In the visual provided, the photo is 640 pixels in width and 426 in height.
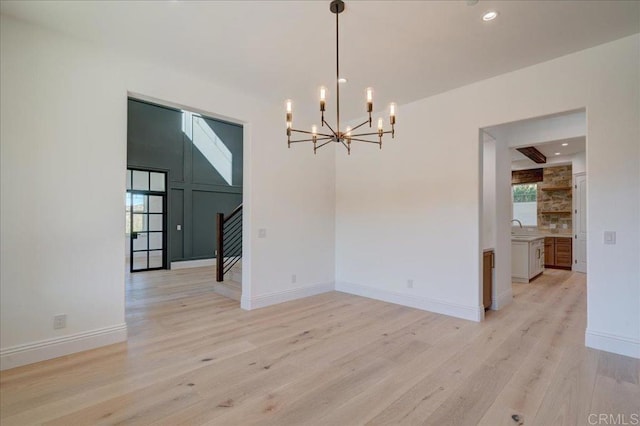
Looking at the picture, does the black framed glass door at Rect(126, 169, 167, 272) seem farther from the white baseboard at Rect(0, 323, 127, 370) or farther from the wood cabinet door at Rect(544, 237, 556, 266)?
the wood cabinet door at Rect(544, 237, 556, 266)

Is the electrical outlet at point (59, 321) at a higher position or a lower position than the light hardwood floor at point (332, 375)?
higher

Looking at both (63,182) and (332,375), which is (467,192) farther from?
(63,182)

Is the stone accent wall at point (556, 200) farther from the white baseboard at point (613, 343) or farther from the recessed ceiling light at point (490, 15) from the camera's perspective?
the recessed ceiling light at point (490, 15)

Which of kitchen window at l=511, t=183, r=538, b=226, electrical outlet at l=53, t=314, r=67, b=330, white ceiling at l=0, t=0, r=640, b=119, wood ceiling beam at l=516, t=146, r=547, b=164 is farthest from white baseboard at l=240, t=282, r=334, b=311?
kitchen window at l=511, t=183, r=538, b=226

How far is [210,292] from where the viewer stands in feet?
18.2

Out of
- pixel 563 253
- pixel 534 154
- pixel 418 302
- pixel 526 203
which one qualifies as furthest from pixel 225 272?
pixel 526 203

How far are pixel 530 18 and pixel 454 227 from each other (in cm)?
242

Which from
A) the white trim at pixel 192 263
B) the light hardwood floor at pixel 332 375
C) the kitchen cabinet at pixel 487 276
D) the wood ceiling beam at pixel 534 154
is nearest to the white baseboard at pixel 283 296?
the light hardwood floor at pixel 332 375

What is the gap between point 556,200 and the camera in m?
8.22

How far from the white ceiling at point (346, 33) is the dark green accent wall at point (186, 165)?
16.3 ft

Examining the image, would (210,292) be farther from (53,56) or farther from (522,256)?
(522,256)

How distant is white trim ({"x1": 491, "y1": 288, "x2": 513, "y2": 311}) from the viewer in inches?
175

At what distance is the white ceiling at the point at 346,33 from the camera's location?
100 inches

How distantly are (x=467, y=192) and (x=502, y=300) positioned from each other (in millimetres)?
1857
